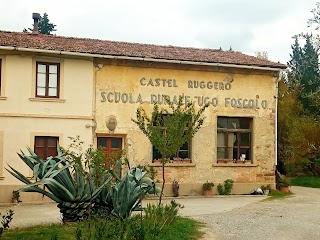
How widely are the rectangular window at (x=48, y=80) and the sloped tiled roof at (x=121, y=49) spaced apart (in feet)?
2.47

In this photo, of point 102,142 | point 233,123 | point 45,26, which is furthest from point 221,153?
point 45,26

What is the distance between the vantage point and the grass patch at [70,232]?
→ 973 centimetres

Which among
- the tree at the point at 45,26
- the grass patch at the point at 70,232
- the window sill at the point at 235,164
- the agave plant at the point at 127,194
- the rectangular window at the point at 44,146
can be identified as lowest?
the grass patch at the point at 70,232

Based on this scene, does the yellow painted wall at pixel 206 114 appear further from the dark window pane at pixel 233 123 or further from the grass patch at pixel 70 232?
the grass patch at pixel 70 232

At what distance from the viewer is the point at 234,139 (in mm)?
21406

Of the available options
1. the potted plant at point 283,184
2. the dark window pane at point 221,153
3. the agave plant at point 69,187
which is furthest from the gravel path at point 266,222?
the potted plant at point 283,184

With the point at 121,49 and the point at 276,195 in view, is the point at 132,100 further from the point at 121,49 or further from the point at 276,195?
the point at 276,195

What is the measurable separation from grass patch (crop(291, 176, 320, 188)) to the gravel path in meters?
11.7

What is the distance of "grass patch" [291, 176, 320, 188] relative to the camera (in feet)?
94.6

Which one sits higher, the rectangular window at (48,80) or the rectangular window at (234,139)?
the rectangular window at (48,80)

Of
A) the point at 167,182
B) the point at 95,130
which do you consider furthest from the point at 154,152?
the point at 95,130

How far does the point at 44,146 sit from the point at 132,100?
12.4 feet

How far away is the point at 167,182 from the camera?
20078 millimetres

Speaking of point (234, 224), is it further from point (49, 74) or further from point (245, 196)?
point (49, 74)
